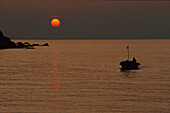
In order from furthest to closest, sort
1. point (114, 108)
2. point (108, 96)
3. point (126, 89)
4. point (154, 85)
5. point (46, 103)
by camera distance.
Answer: point (154, 85) → point (126, 89) → point (108, 96) → point (46, 103) → point (114, 108)

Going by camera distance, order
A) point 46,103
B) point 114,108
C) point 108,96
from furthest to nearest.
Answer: point 108,96 < point 46,103 < point 114,108

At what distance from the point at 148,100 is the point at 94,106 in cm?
817

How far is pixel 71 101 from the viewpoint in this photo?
135 ft

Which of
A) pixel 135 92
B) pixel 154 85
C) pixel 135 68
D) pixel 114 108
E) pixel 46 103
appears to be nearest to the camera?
pixel 114 108

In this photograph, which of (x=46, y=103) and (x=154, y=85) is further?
(x=154, y=85)

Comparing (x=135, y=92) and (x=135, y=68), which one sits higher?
(x=135, y=68)

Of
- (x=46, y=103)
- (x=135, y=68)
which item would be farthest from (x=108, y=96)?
(x=135, y=68)

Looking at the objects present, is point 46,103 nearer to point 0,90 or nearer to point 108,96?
point 108,96

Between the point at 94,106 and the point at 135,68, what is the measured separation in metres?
51.4

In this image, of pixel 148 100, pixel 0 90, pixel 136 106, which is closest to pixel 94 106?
pixel 136 106

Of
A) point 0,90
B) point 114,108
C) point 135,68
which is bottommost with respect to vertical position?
point 114,108

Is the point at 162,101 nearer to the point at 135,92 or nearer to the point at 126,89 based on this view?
the point at 135,92

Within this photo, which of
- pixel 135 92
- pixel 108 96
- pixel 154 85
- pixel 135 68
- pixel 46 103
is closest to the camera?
pixel 46 103

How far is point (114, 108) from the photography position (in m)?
37.0
